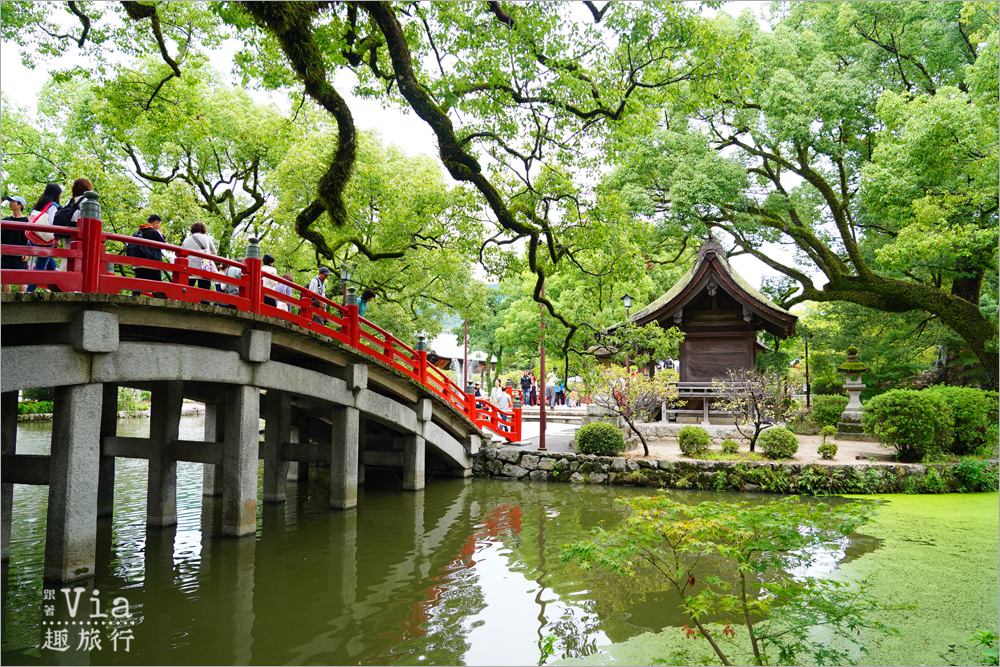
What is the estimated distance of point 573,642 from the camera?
5.25m

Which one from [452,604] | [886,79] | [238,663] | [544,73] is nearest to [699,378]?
[886,79]

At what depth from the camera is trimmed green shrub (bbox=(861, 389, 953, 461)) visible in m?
12.6

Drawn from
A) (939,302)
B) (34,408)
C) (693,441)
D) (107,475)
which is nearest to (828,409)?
(939,302)

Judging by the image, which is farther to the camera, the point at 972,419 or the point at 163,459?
the point at 972,419

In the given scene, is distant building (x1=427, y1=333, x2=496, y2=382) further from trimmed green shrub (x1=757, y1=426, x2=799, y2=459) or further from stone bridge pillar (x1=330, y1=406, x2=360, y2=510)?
stone bridge pillar (x1=330, y1=406, x2=360, y2=510)

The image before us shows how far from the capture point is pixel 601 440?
46.3ft

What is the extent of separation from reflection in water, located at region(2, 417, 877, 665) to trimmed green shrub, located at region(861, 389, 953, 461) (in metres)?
5.85

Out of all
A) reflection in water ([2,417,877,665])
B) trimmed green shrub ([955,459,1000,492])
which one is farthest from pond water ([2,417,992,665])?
trimmed green shrub ([955,459,1000,492])

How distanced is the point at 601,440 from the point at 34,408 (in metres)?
26.3

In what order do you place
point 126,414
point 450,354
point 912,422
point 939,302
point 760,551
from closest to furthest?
point 760,551 < point 912,422 < point 939,302 < point 126,414 < point 450,354

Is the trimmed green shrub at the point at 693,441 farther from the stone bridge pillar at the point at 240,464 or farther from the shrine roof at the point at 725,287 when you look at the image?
the stone bridge pillar at the point at 240,464

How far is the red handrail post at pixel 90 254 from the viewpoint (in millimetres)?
6332

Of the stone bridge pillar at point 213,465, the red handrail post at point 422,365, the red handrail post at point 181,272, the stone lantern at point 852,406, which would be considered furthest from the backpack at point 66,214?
the stone lantern at point 852,406

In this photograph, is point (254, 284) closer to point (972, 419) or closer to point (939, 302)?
point (972, 419)
